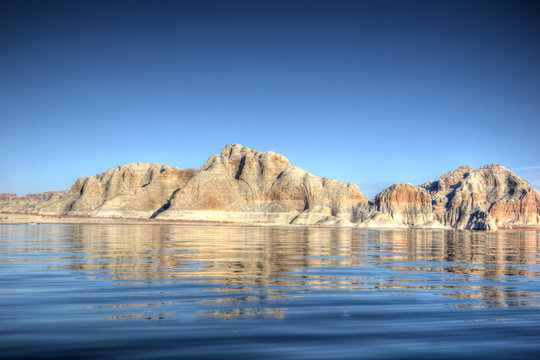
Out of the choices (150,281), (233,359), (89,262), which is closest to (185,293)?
(150,281)

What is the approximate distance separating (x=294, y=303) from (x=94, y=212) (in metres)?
180

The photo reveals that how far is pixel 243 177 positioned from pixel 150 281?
7331 inches

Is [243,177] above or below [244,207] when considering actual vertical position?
above

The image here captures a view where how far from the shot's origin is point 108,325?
25.0ft

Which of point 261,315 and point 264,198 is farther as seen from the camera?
point 264,198

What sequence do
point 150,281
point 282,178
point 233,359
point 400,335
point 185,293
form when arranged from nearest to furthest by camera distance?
point 233,359 < point 400,335 < point 185,293 < point 150,281 < point 282,178

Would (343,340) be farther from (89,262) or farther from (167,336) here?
(89,262)

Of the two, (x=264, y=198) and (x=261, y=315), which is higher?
(x=264, y=198)

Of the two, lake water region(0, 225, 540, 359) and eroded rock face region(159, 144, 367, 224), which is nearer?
lake water region(0, 225, 540, 359)

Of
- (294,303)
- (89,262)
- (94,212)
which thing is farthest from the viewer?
(94,212)

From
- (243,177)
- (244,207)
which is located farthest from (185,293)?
(243,177)

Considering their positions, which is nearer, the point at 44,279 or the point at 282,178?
the point at 44,279

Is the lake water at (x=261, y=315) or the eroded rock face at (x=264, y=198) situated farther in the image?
the eroded rock face at (x=264, y=198)

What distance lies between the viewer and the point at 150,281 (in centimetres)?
1289
